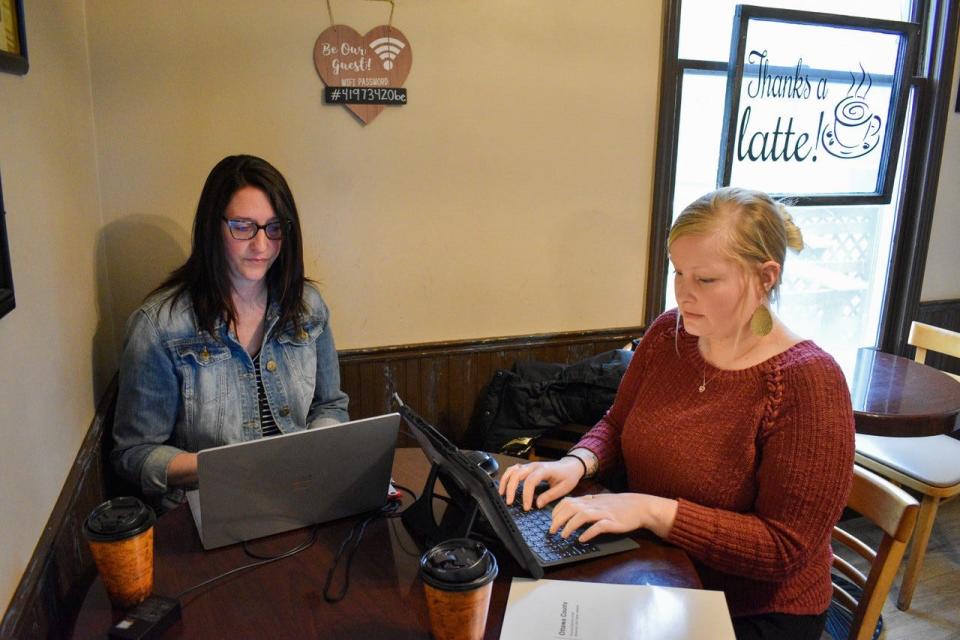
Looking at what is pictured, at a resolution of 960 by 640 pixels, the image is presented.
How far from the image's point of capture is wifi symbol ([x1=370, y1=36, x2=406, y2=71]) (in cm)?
204

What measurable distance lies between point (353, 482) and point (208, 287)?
663 millimetres

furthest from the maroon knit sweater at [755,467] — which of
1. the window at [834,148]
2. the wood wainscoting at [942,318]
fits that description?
the wood wainscoting at [942,318]

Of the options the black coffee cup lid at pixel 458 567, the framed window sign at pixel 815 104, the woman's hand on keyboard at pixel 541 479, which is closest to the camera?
the black coffee cup lid at pixel 458 567

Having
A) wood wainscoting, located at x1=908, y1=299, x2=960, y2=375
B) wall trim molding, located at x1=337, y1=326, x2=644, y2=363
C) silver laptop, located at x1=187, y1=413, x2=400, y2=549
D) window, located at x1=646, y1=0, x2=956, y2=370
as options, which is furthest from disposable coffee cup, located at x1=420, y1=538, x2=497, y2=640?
wood wainscoting, located at x1=908, y1=299, x2=960, y2=375

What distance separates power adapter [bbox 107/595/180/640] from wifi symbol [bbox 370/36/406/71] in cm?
161

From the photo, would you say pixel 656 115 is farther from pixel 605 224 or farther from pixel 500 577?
pixel 500 577

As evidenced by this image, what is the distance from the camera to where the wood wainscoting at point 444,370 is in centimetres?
227

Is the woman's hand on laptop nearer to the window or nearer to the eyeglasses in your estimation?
the eyeglasses

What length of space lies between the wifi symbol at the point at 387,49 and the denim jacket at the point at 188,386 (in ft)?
2.80

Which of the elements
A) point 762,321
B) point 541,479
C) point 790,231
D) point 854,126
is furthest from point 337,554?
point 854,126

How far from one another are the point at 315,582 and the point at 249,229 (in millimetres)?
831

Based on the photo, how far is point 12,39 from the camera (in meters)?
1.06

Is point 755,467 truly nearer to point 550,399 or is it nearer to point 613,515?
point 613,515

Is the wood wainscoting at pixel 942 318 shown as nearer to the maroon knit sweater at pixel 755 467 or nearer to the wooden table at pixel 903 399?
the wooden table at pixel 903 399
